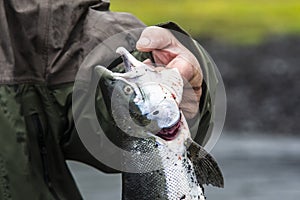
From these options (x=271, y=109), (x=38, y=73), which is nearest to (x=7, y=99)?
(x=38, y=73)

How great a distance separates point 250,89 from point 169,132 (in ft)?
43.4

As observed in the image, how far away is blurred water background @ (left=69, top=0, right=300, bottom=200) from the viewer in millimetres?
9922

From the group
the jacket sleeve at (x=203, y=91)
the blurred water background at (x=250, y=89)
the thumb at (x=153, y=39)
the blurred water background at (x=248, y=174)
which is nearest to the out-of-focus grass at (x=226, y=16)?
the blurred water background at (x=250, y=89)

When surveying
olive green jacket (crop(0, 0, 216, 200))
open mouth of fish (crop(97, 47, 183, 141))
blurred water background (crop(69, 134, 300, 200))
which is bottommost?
blurred water background (crop(69, 134, 300, 200))

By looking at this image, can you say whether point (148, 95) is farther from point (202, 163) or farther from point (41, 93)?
point (41, 93)

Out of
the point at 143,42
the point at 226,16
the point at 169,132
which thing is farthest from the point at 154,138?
the point at 226,16

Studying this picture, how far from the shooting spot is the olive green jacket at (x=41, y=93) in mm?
2961

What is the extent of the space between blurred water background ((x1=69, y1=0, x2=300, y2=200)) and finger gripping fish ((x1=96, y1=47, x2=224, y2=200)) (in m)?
6.44

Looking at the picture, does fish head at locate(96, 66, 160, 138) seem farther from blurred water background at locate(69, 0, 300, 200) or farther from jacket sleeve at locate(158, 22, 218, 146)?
blurred water background at locate(69, 0, 300, 200)

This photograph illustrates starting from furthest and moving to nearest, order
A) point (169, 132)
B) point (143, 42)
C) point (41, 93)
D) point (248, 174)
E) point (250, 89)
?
point (250, 89), point (248, 174), point (41, 93), point (143, 42), point (169, 132)

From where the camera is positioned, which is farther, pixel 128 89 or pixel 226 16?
pixel 226 16

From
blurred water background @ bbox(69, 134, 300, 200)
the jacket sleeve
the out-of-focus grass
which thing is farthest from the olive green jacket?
the out-of-focus grass

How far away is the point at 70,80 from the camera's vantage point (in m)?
3.05

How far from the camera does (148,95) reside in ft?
8.57
